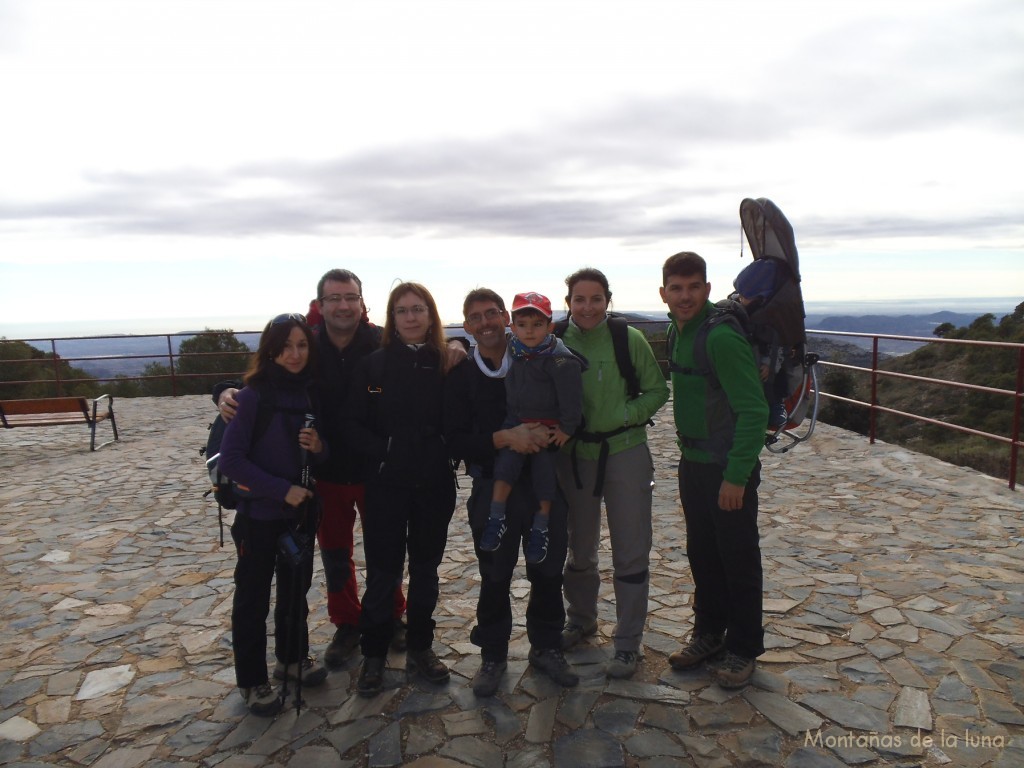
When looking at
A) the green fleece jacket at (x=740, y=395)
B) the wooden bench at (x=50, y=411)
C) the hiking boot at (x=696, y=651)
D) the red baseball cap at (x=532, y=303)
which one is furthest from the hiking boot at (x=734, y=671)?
the wooden bench at (x=50, y=411)

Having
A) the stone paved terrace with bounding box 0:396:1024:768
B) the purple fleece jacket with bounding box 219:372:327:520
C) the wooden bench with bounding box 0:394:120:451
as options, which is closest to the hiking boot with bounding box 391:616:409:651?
the stone paved terrace with bounding box 0:396:1024:768

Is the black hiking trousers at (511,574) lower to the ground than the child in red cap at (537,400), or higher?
lower

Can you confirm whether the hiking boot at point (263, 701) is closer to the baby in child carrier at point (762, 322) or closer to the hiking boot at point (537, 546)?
the hiking boot at point (537, 546)

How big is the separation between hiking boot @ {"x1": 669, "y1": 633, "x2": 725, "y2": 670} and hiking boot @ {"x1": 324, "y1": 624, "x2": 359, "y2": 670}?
1618mm

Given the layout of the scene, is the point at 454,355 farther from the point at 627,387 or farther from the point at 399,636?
the point at 399,636

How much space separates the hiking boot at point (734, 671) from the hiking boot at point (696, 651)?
113mm

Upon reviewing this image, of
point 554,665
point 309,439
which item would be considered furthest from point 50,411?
point 554,665

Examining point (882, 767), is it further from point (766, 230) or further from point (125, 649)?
point (125, 649)

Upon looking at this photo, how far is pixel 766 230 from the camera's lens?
10.3ft

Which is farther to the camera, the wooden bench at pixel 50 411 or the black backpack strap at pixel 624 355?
the wooden bench at pixel 50 411

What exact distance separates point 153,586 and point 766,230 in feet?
14.6

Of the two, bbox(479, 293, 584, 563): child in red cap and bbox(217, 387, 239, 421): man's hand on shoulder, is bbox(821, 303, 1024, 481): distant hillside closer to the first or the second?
bbox(479, 293, 584, 563): child in red cap

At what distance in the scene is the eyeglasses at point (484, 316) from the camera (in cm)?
314

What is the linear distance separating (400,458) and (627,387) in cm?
109
